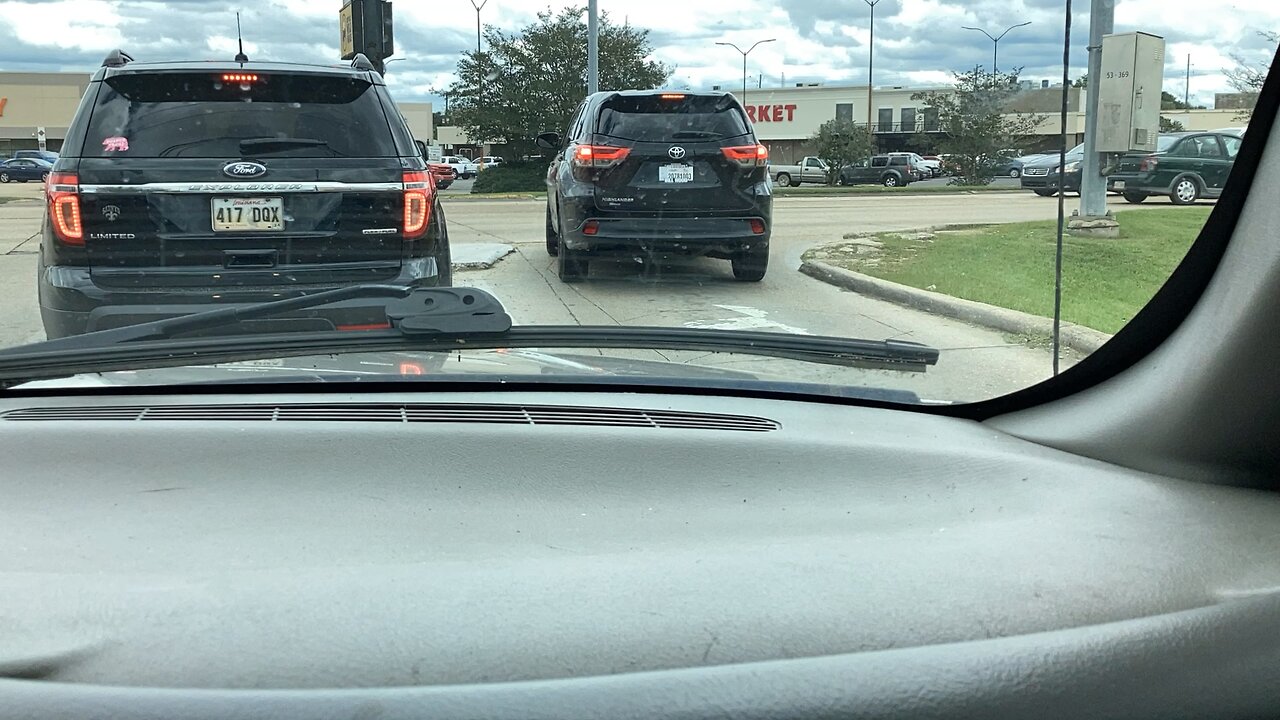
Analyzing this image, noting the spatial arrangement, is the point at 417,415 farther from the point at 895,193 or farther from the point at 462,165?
the point at 895,193

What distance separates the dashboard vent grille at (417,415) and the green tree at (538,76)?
1743 millimetres

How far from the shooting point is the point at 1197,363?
2461 mm

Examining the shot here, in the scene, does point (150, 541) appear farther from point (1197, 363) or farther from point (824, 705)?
point (1197, 363)

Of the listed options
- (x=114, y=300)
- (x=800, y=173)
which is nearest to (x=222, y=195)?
(x=114, y=300)

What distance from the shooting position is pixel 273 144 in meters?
4.90

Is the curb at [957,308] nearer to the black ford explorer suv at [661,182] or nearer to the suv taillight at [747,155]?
the black ford explorer suv at [661,182]

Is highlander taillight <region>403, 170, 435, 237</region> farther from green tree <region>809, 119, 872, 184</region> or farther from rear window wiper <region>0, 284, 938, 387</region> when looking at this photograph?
green tree <region>809, 119, 872, 184</region>

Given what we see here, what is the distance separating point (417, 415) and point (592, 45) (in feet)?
10.5

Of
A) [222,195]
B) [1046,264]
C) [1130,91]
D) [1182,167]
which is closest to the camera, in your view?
[1182,167]

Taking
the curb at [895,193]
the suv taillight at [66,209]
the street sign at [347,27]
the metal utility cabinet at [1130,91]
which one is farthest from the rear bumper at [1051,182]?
the suv taillight at [66,209]

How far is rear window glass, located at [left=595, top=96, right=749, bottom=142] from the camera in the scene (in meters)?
8.63

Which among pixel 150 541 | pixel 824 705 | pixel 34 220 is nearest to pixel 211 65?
pixel 150 541

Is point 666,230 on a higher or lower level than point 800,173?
lower

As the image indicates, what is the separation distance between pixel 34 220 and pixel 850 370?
13.9 meters
